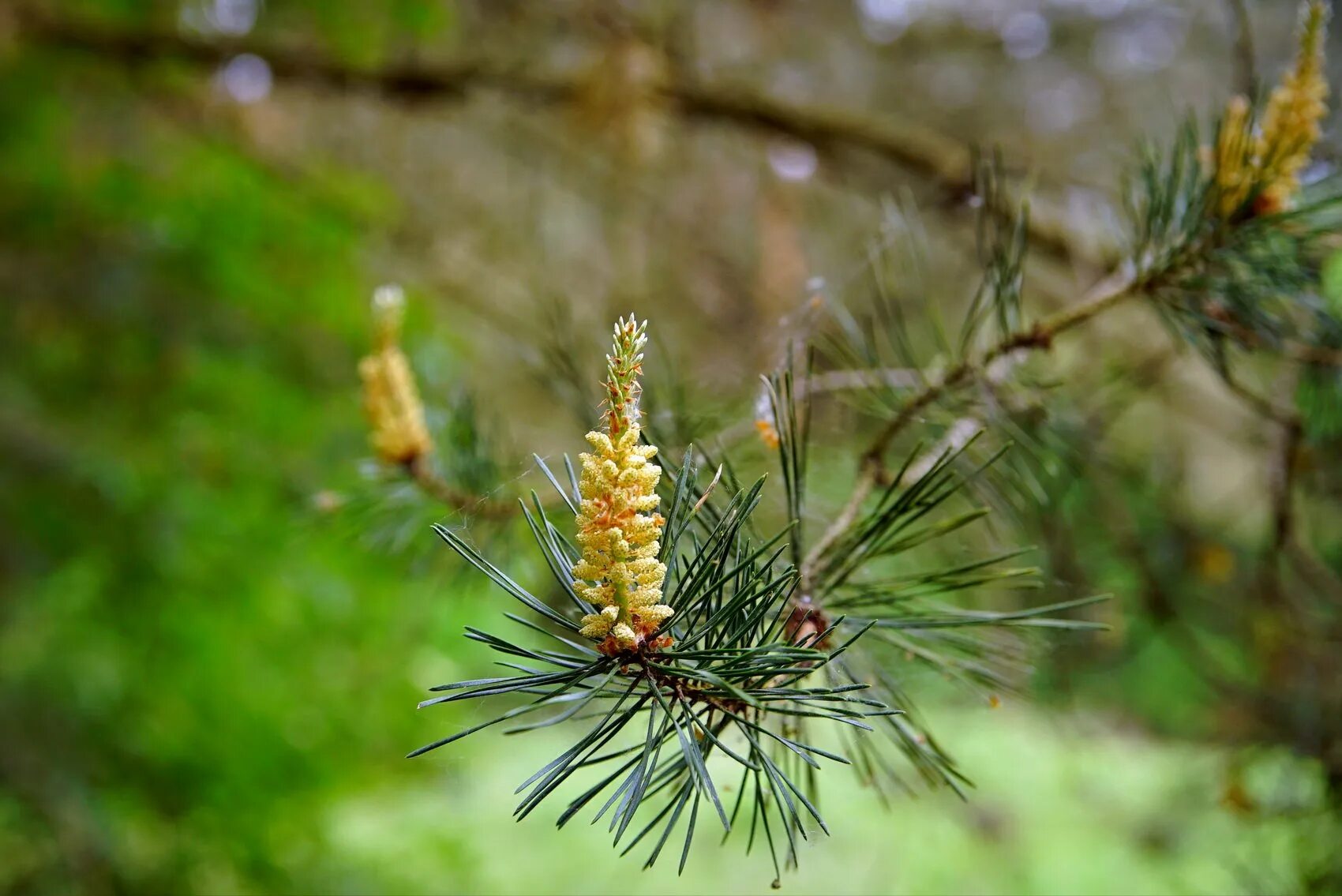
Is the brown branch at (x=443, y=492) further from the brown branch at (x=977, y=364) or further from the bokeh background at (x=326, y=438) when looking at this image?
the brown branch at (x=977, y=364)

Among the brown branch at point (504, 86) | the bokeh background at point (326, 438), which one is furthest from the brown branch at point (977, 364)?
the brown branch at point (504, 86)

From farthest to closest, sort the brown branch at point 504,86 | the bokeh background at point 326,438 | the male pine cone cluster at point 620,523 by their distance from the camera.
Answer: the brown branch at point 504,86
the bokeh background at point 326,438
the male pine cone cluster at point 620,523

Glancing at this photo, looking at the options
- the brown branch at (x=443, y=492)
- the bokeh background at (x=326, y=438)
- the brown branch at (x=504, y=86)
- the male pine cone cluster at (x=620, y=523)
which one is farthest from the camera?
the brown branch at (x=504, y=86)

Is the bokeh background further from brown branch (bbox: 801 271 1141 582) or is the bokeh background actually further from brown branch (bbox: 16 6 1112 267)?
brown branch (bbox: 801 271 1141 582)

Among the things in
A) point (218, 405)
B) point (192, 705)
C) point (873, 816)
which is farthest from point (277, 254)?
point (873, 816)

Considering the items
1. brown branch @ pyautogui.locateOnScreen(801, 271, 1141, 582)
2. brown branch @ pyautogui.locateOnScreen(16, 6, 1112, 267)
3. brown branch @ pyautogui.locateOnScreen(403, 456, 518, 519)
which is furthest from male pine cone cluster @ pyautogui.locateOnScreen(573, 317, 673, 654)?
brown branch @ pyautogui.locateOnScreen(16, 6, 1112, 267)

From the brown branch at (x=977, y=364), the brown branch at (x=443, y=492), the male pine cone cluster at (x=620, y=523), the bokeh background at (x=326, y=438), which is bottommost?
the male pine cone cluster at (x=620, y=523)

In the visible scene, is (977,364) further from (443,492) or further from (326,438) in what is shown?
(326,438)

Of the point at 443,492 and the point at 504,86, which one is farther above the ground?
the point at 504,86

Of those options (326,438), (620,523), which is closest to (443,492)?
(620,523)
